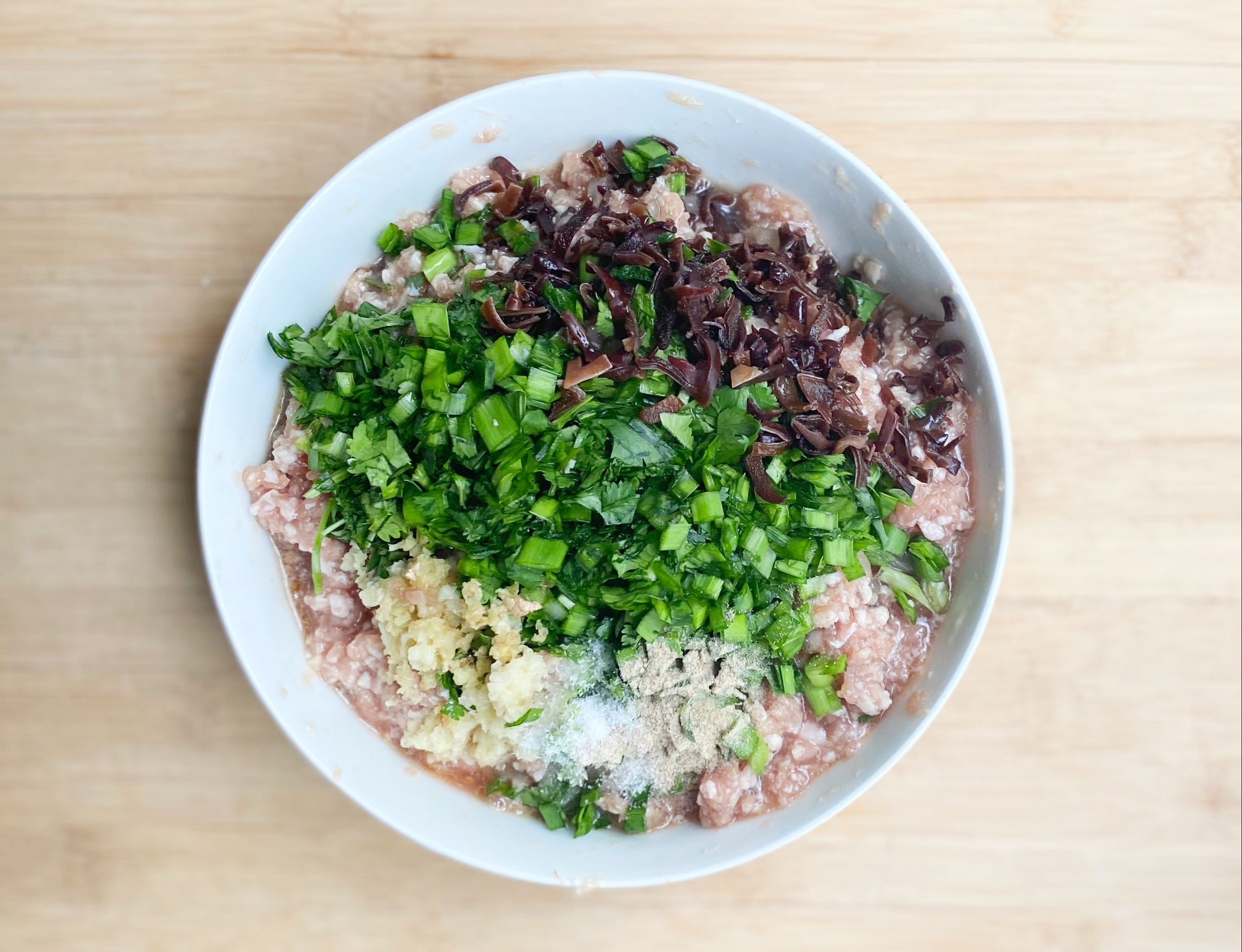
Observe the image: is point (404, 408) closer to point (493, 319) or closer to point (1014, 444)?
point (493, 319)

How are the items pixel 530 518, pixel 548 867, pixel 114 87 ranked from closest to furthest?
pixel 530 518 < pixel 548 867 < pixel 114 87

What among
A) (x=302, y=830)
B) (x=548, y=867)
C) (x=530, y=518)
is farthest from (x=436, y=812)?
(x=530, y=518)

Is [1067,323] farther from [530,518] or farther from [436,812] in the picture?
[436,812]

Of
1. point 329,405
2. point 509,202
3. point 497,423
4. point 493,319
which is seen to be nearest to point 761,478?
point 497,423

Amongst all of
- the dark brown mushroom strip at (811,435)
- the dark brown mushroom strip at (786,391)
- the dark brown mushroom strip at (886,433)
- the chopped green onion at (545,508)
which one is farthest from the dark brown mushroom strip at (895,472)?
the chopped green onion at (545,508)

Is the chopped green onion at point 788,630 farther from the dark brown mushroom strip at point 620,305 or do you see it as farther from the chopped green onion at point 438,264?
the chopped green onion at point 438,264

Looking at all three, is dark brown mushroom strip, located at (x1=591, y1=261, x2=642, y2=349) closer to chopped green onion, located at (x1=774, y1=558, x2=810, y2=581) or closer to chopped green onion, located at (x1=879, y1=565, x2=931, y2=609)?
chopped green onion, located at (x1=774, y1=558, x2=810, y2=581)

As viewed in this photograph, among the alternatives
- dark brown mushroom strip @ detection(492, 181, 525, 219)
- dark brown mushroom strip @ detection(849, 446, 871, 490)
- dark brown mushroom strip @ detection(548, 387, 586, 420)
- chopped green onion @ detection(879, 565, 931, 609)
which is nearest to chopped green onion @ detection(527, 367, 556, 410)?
dark brown mushroom strip @ detection(548, 387, 586, 420)
